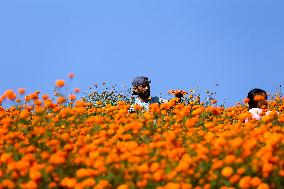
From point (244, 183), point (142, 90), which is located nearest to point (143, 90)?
point (142, 90)

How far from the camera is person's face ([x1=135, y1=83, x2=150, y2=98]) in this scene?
28.0 feet

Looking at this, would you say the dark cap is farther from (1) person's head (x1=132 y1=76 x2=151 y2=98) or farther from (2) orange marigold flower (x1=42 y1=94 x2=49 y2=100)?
(2) orange marigold flower (x1=42 y1=94 x2=49 y2=100)

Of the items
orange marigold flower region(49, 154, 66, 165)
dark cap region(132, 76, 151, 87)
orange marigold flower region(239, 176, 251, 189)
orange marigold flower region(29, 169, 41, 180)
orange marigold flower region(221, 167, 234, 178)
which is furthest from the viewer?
dark cap region(132, 76, 151, 87)

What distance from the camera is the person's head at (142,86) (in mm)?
8492

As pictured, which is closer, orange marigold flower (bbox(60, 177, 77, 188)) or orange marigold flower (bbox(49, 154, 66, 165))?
orange marigold flower (bbox(60, 177, 77, 188))

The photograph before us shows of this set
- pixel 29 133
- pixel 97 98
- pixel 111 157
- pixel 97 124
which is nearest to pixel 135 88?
pixel 97 124

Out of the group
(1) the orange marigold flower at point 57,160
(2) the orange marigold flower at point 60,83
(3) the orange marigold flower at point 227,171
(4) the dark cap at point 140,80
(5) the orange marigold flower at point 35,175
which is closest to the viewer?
(3) the orange marigold flower at point 227,171

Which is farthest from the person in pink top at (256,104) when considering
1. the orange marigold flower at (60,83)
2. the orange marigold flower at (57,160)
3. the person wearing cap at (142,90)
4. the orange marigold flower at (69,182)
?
the orange marigold flower at (69,182)

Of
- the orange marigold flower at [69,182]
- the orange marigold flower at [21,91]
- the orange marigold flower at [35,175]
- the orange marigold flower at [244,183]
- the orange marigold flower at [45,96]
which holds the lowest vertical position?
the orange marigold flower at [244,183]

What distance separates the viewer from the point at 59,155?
491 centimetres

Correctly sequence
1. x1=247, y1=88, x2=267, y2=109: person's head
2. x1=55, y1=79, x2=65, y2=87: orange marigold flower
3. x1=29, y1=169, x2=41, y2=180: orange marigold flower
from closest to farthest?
1. x1=29, y1=169, x2=41, y2=180: orange marigold flower
2. x1=55, y1=79, x2=65, y2=87: orange marigold flower
3. x1=247, y1=88, x2=267, y2=109: person's head

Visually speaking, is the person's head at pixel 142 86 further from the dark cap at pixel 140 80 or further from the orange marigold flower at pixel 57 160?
the orange marigold flower at pixel 57 160

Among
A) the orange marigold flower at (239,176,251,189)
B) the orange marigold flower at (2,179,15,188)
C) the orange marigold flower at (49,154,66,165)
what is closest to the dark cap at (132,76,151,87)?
the orange marigold flower at (49,154,66,165)

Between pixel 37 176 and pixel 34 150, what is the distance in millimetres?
790
